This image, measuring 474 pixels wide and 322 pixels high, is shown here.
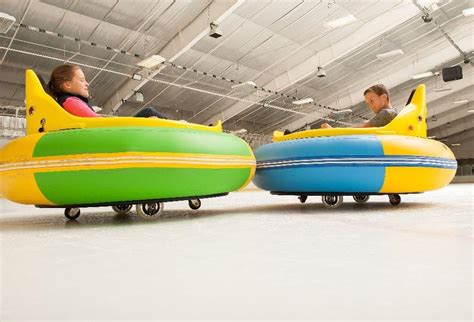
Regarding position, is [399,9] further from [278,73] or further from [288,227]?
[288,227]

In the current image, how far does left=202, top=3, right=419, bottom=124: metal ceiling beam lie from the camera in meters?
8.37

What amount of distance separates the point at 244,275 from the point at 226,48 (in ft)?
28.3

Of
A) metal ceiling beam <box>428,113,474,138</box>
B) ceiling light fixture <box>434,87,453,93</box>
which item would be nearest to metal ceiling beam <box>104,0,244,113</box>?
ceiling light fixture <box>434,87,453,93</box>

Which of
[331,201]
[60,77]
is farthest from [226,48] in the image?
[60,77]

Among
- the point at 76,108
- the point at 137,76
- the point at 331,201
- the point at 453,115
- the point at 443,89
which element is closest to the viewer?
the point at 76,108

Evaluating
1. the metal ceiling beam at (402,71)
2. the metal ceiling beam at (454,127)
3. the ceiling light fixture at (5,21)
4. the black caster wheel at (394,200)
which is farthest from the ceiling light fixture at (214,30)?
the metal ceiling beam at (454,127)

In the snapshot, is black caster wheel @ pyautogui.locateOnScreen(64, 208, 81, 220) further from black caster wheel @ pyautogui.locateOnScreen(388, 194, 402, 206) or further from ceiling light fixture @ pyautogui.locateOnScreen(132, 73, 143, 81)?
ceiling light fixture @ pyautogui.locateOnScreen(132, 73, 143, 81)

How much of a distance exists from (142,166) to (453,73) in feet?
37.3

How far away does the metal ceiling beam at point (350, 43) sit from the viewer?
837cm

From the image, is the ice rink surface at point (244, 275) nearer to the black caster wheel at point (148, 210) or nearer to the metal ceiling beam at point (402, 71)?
the black caster wheel at point (148, 210)

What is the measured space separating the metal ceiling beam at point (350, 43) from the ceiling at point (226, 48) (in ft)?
0.08

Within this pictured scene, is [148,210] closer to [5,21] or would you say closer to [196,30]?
[5,21]

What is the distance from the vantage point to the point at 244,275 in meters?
0.86

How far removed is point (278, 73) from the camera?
11.1m
